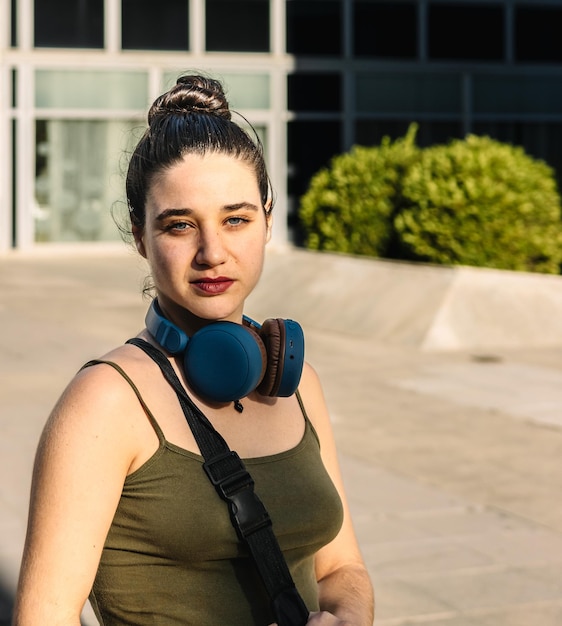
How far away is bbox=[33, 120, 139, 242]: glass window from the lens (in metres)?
24.2

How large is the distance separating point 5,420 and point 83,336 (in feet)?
14.2

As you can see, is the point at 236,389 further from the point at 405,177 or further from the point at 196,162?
the point at 405,177

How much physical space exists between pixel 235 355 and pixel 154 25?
23.3 metres

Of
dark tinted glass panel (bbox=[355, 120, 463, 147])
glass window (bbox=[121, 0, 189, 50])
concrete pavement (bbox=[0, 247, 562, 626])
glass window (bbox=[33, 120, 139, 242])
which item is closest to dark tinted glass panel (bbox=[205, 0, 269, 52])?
glass window (bbox=[121, 0, 189, 50])

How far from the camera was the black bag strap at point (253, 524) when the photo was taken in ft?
6.93

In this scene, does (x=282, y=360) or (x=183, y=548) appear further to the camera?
(x=282, y=360)

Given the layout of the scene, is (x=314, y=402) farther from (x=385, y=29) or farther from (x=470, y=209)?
(x=385, y=29)

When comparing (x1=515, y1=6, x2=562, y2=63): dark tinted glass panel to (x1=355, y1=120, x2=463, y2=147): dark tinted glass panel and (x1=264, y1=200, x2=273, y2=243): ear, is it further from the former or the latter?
(x1=264, y1=200, x2=273, y2=243): ear

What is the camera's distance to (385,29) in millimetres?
26016

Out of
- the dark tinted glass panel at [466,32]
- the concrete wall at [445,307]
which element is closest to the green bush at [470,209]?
the concrete wall at [445,307]

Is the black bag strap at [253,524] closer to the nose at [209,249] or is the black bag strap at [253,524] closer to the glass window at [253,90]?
the nose at [209,249]

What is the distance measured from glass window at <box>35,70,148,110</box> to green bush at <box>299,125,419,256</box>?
1012 cm

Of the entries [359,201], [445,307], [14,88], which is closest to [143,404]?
[445,307]

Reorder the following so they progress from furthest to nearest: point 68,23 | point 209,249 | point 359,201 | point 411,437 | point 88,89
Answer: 1. point 88,89
2. point 68,23
3. point 359,201
4. point 411,437
5. point 209,249
